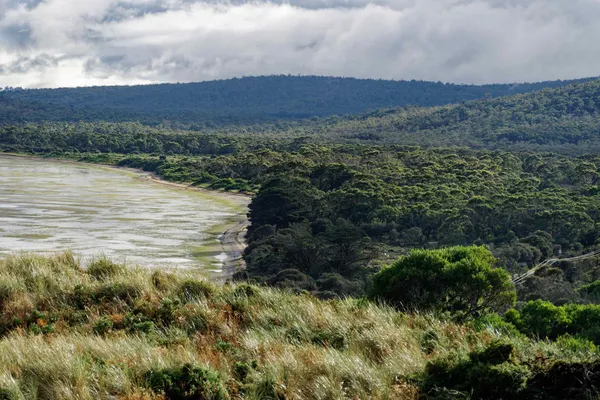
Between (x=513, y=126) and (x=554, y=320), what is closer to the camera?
(x=554, y=320)

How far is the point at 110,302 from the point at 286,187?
46584 millimetres

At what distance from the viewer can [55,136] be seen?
14738cm

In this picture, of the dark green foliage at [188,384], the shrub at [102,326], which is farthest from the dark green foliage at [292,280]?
the dark green foliage at [188,384]

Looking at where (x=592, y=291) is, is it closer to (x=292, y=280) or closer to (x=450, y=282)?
(x=450, y=282)

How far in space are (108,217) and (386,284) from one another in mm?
44487

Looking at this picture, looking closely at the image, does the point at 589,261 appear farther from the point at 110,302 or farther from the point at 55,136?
the point at 55,136

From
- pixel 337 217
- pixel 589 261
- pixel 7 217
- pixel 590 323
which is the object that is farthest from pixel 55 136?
pixel 590 323

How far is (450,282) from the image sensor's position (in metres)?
17.5

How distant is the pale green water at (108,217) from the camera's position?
42312 millimetres

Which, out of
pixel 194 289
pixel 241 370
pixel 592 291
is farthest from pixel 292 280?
pixel 241 370

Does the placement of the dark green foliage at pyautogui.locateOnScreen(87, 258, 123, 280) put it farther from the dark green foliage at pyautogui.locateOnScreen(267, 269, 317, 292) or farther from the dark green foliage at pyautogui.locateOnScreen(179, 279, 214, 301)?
the dark green foliage at pyautogui.locateOnScreen(267, 269, 317, 292)

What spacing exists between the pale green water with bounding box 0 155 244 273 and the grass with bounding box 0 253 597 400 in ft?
→ 56.0

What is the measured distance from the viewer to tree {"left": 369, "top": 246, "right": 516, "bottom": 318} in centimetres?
1669

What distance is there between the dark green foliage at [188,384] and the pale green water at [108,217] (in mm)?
21362
